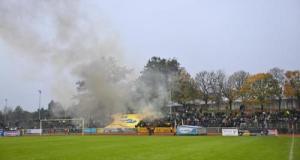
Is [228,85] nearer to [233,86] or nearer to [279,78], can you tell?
[233,86]

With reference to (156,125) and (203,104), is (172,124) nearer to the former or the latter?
(156,125)

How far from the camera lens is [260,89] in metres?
91.6

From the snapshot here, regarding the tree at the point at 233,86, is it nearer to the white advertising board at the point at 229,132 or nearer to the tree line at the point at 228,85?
the tree line at the point at 228,85

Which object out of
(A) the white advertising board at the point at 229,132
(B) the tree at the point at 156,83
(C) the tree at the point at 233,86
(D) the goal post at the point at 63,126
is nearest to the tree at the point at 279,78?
(C) the tree at the point at 233,86

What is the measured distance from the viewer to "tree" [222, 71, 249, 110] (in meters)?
96.7

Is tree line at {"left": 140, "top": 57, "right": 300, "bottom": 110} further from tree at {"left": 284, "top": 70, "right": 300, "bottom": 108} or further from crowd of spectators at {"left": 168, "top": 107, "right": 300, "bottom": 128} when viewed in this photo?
crowd of spectators at {"left": 168, "top": 107, "right": 300, "bottom": 128}

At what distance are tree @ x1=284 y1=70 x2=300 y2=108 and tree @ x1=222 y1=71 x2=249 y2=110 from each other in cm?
996

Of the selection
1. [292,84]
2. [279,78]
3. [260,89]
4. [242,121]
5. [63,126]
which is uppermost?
[279,78]

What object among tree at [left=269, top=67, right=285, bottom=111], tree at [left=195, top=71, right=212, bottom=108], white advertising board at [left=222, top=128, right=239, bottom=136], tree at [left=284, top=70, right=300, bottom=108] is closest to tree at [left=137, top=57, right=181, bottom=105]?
tree at [left=195, top=71, right=212, bottom=108]

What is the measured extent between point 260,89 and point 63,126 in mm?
45729

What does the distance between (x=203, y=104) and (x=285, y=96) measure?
2173cm

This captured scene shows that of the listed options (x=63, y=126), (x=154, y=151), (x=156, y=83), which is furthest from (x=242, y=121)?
(x=154, y=151)

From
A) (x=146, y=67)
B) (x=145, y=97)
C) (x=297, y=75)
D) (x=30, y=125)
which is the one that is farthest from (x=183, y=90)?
(x=30, y=125)

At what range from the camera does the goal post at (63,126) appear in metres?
74.8
